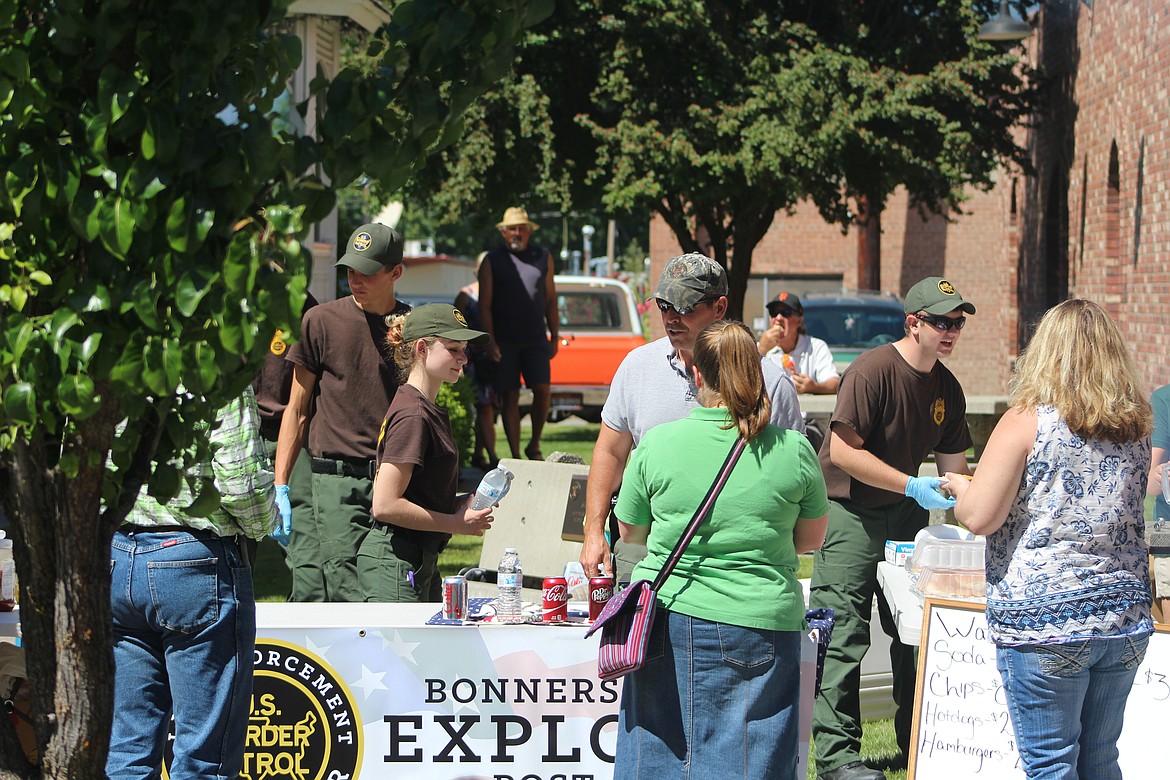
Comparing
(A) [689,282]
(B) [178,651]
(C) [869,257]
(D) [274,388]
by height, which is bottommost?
(B) [178,651]

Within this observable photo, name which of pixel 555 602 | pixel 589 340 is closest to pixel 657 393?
pixel 555 602

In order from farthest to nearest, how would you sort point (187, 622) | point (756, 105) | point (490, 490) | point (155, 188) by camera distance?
1. point (756, 105)
2. point (490, 490)
3. point (187, 622)
4. point (155, 188)

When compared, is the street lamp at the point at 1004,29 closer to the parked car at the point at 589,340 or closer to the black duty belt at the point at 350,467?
the parked car at the point at 589,340

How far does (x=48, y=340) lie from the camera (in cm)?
175

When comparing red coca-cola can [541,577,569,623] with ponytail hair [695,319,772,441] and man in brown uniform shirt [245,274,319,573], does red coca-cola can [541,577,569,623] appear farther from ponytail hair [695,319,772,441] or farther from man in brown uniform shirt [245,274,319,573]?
man in brown uniform shirt [245,274,319,573]

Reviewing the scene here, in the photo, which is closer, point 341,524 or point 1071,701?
point 1071,701

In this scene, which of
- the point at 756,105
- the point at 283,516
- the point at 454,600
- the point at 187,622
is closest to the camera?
the point at 187,622

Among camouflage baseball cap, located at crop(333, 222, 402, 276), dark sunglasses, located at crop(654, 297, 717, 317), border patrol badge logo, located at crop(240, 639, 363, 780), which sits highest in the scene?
camouflage baseball cap, located at crop(333, 222, 402, 276)

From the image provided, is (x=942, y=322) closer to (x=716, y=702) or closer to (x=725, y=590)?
(x=725, y=590)

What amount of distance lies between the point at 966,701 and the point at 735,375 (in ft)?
6.07

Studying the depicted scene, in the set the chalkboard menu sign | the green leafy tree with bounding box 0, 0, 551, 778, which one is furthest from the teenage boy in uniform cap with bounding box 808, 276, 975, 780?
the green leafy tree with bounding box 0, 0, 551, 778

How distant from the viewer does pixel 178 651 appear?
11.3ft

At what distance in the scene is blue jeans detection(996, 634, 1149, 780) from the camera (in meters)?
3.73

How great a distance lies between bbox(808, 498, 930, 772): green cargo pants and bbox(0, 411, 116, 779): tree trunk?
356cm
